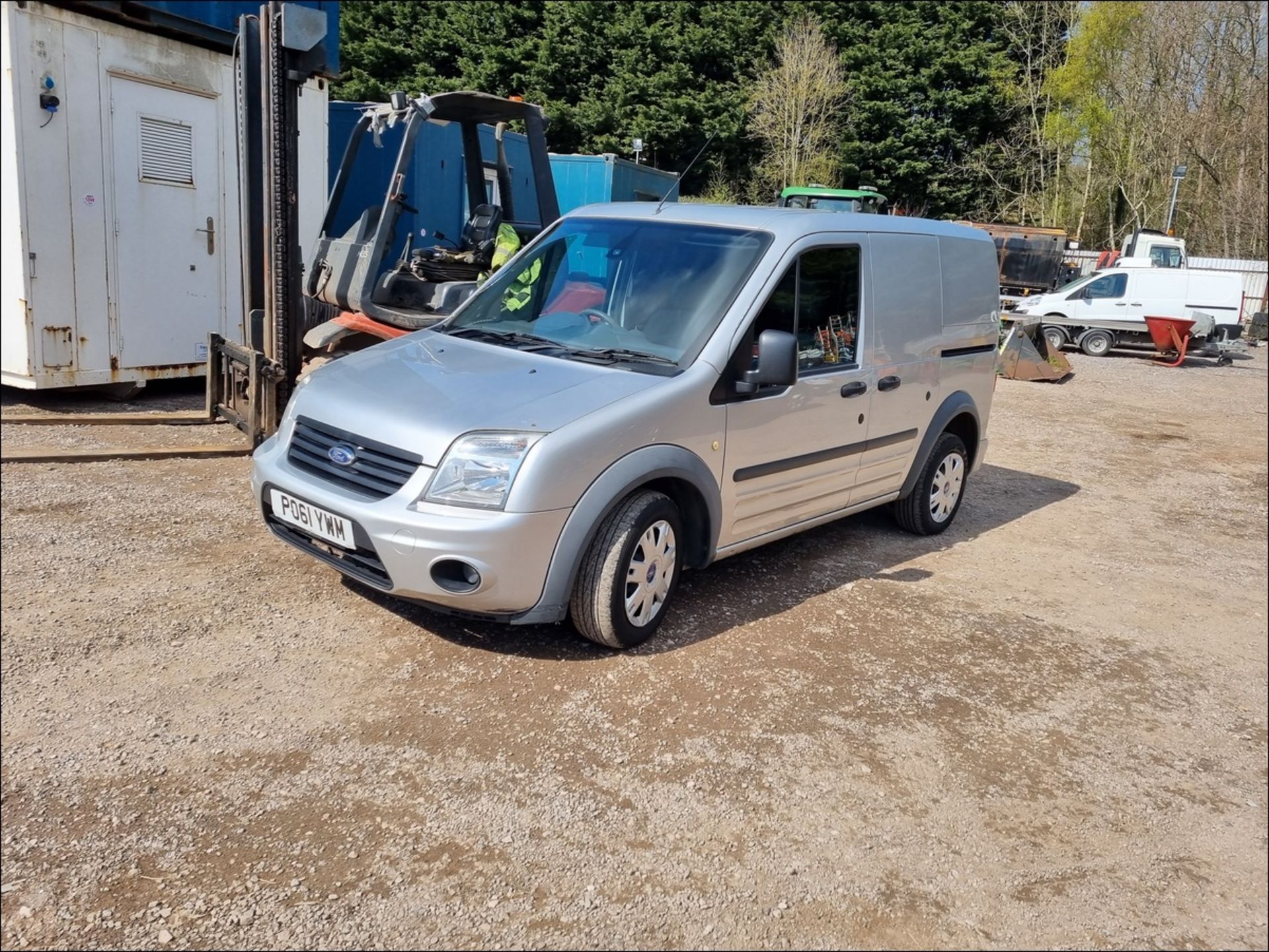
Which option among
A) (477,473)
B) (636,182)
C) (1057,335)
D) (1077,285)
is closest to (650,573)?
(477,473)

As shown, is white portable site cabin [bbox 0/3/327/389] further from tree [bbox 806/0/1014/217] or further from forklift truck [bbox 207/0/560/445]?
tree [bbox 806/0/1014/217]

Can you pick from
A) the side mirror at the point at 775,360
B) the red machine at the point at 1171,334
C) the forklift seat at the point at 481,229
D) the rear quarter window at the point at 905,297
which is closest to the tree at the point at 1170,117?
the red machine at the point at 1171,334

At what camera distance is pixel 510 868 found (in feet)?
9.32

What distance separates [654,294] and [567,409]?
3.44ft

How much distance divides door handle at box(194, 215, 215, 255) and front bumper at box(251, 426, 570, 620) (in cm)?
547

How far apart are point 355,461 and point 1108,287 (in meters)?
19.8

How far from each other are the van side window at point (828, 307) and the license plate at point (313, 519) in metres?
2.25

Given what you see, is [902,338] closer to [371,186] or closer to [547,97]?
[371,186]

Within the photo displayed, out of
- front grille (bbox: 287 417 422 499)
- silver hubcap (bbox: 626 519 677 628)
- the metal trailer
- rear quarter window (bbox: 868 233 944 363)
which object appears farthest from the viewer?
the metal trailer

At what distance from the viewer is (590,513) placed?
3.89 m

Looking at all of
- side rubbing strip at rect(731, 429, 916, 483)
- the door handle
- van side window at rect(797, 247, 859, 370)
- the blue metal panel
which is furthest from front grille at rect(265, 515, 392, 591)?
the blue metal panel

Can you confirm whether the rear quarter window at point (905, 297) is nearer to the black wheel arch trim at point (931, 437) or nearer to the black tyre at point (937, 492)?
the black wheel arch trim at point (931, 437)

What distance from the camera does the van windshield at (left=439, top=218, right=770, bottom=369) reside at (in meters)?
4.55

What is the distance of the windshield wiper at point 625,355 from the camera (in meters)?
4.40
